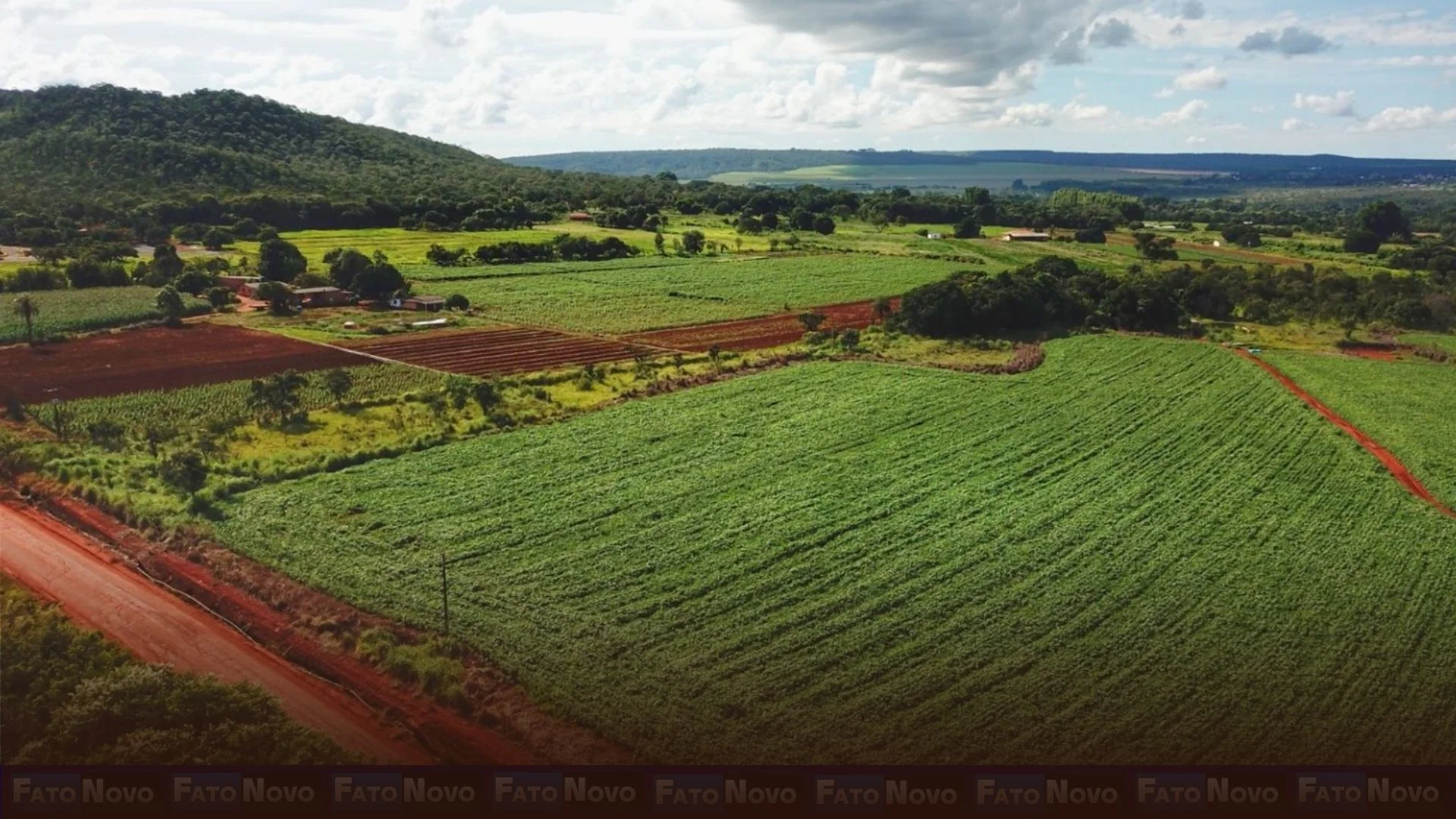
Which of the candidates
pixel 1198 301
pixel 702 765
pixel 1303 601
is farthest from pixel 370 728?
pixel 1198 301

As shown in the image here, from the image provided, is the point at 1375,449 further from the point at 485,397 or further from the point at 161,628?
the point at 161,628

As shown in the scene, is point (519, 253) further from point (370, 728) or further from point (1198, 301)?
point (370, 728)

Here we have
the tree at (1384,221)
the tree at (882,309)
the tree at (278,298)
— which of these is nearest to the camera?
the tree at (278,298)

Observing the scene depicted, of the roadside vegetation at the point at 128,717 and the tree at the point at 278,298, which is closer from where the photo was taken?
the roadside vegetation at the point at 128,717

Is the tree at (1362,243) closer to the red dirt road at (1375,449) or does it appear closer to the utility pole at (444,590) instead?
the red dirt road at (1375,449)

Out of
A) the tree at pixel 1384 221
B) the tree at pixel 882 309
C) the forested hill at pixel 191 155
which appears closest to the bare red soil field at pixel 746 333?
the tree at pixel 882 309

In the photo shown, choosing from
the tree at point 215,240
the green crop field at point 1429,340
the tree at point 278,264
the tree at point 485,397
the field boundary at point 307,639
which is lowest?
the field boundary at point 307,639
